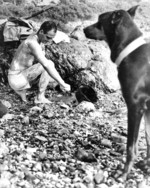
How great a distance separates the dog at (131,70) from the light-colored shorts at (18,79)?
9.59ft

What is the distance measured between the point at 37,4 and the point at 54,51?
4.13 meters

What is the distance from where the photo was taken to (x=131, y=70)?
151 inches

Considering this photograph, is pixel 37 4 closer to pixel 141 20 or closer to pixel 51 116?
pixel 141 20

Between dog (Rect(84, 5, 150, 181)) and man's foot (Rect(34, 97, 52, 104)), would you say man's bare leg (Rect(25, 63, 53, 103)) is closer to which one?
man's foot (Rect(34, 97, 52, 104))

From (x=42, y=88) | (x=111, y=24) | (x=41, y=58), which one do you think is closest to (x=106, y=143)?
(x=111, y=24)

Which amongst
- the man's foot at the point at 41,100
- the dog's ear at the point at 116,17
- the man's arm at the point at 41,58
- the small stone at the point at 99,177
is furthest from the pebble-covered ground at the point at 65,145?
the dog's ear at the point at 116,17

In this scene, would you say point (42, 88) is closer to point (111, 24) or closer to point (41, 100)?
point (41, 100)

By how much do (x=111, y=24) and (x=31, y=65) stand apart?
9.57 feet

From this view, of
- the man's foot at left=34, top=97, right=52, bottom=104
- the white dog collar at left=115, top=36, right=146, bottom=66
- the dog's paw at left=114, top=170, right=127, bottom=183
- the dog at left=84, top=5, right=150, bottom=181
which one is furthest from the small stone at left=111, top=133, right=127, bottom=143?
the man's foot at left=34, top=97, right=52, bottom=104

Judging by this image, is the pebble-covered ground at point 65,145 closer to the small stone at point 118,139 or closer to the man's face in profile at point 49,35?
the small stone at point 118,139

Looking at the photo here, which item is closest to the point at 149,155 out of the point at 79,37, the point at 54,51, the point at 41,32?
the point at 41,32

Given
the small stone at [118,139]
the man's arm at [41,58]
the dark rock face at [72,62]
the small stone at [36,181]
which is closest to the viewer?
the small stone at [36,181]

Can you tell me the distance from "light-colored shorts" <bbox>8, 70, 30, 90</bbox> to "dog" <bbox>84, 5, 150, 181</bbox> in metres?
2.92

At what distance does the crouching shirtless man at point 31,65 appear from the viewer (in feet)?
20.2
